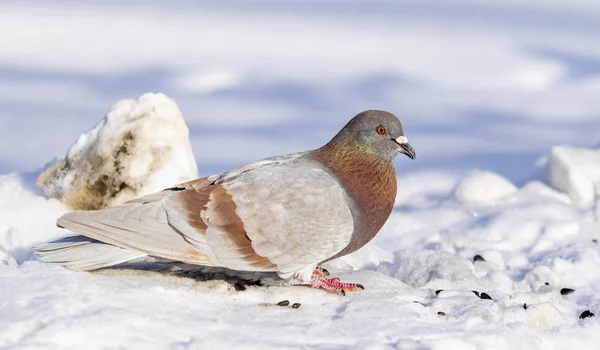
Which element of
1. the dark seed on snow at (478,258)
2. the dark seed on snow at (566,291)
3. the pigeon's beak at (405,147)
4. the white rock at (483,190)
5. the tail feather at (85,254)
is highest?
the pigeon's beak at (405,147)

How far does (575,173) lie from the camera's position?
10.2 m

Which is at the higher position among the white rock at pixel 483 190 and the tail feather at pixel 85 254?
the tail feather at pixel 85 254

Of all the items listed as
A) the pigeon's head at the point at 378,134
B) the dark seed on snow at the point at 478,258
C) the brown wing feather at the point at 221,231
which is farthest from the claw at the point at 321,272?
the dark seed on snow at the point at 478,258

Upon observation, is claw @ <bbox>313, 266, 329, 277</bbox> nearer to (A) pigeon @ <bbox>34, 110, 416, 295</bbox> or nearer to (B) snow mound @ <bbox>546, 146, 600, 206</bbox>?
(A) pigeon @ <bbox>34, 110, 416, 295</bbox>

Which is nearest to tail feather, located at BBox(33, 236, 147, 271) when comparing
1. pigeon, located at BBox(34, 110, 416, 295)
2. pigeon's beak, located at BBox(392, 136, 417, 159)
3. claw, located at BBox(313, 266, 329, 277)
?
pigeon, located at BBox(34, 110, 416, 295)

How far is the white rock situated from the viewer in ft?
34.0

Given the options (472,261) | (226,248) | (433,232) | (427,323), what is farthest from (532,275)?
(226,248)

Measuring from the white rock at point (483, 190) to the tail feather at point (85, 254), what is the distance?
5.60m

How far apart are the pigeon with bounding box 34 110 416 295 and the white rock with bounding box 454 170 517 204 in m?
4.65

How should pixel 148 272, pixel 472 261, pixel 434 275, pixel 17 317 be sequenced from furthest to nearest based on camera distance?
pixel 472 261
pixel 434 275
pixel 148 272
pixel 17 317

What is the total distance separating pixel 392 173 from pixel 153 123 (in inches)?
100.0

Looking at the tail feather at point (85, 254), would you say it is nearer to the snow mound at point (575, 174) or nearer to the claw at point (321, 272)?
the claw at point (321, 272)

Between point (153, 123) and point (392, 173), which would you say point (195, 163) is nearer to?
point (153, 123)

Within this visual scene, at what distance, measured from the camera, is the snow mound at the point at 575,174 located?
399 inches
